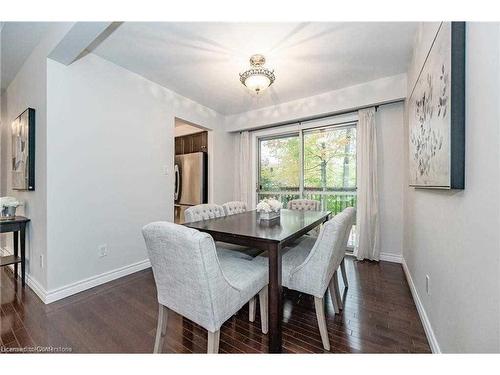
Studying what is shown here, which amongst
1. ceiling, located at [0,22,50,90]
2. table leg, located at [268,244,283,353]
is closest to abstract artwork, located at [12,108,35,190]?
ceiling, located at [0,22,50,90]

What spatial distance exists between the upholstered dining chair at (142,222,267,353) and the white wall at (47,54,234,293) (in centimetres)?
157

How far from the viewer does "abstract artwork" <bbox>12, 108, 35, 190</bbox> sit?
7.30 feet

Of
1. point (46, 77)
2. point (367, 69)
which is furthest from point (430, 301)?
point (46, 77)

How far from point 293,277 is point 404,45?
2.53 meters

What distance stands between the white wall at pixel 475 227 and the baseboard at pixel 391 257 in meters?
1.87

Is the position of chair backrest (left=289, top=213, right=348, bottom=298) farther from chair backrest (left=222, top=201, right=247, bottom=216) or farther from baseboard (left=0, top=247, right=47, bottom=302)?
baseboard (left=0, top=247, right=47, bottom=302)

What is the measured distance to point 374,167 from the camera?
315 centimetres

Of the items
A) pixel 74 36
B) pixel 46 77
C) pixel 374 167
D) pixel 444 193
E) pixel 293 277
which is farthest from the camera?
pixel 374 167

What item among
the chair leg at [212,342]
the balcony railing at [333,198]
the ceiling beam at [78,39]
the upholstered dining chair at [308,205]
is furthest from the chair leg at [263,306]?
the balcony railing at [333,198]

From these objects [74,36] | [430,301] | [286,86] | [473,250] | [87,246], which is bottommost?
[430,301]

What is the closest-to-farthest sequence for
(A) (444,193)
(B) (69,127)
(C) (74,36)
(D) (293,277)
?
(A) (444,193)
(D) (293,277)
(C) (74,36)
(B) (69,127)

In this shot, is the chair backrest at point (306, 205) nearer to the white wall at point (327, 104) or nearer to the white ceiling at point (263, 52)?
the white wall at point (327, 104)

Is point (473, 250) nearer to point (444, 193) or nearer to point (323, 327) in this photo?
point (444, 193)

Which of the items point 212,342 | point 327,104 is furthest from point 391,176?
point 212,342
